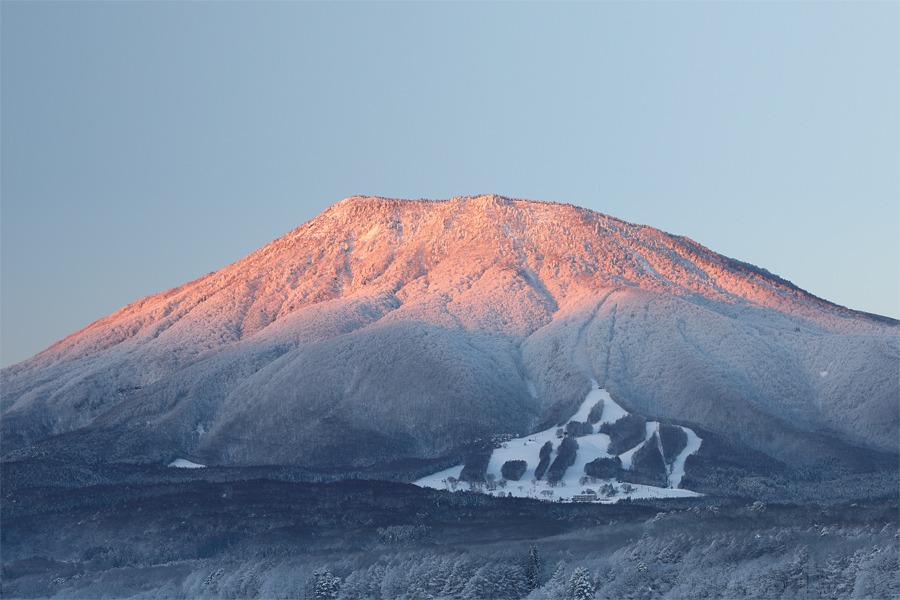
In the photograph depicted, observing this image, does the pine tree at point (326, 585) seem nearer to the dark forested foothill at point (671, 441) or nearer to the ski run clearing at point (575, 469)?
the ski run clearing at point (575, 469)

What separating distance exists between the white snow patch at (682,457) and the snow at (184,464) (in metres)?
59.0

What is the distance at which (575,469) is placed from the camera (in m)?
146

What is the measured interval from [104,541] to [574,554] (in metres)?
50.2

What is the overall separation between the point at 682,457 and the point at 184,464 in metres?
64.0

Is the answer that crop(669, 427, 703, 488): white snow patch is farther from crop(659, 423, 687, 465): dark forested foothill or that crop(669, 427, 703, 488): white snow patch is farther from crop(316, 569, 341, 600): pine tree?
crop(316, 569, 341, 600): pine tree

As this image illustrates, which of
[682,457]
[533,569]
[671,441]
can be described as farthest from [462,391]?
[533,569]

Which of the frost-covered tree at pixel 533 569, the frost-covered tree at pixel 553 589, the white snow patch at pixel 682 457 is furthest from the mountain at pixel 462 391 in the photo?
the frost-covered tree at pixel 553 589

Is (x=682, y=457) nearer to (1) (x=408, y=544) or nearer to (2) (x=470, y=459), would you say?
(2) (x=470, y=459)

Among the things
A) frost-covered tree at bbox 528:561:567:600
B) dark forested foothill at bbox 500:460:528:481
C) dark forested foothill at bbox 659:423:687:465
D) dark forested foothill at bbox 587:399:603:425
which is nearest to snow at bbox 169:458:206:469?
dark forested foothill at bbox 500:460:528:481

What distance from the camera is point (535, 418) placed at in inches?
6703

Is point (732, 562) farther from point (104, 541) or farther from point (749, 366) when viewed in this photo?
point (749, 366)

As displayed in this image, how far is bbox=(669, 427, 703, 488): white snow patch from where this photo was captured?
143m

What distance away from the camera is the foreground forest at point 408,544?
93.1 m

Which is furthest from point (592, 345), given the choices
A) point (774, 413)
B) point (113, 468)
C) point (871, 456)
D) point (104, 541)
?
point (104, 541)
